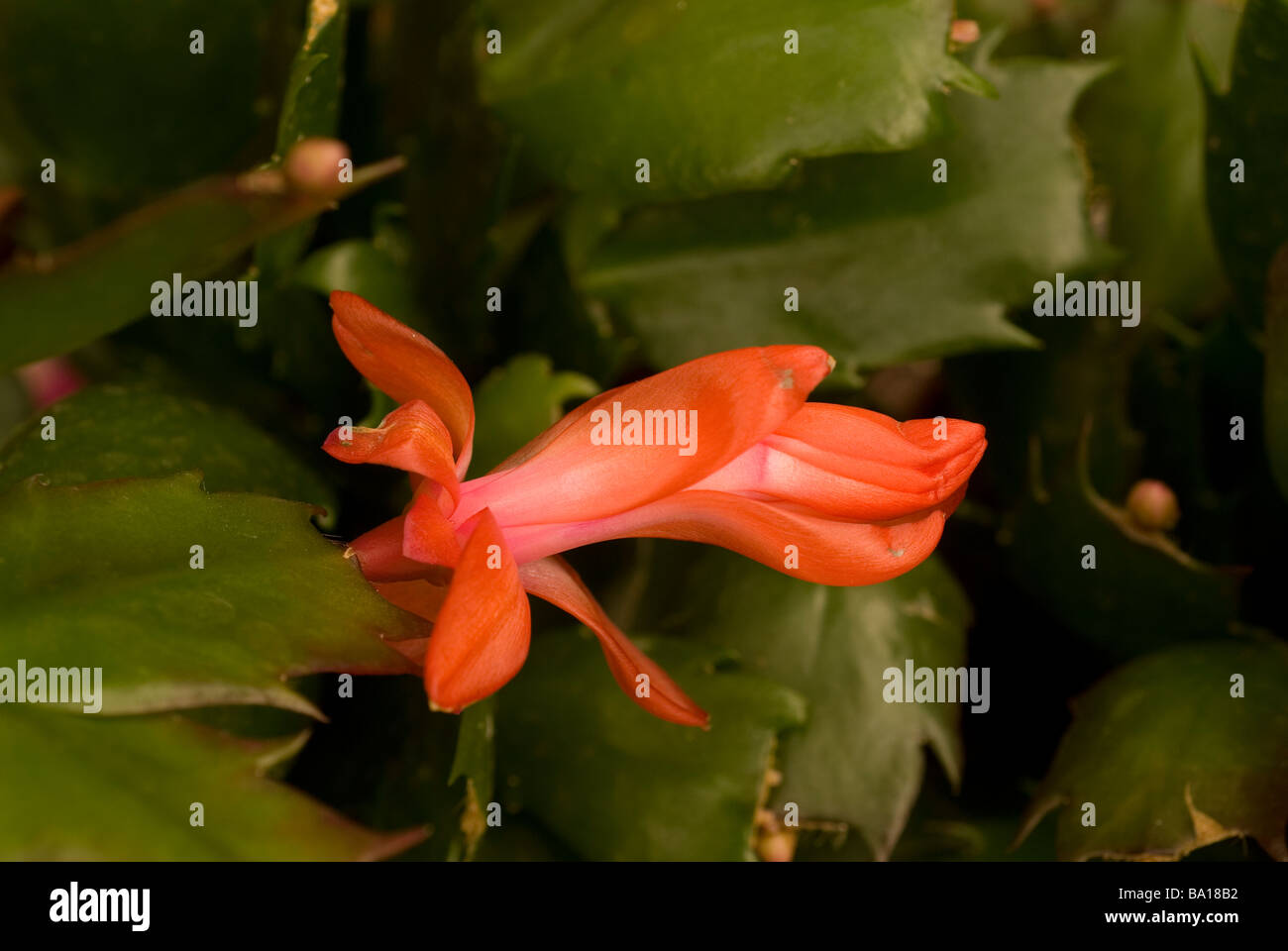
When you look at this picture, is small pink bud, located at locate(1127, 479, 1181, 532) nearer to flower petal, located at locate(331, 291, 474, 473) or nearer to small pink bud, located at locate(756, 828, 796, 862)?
small pink bud, located at locate(756, 828, 796, 862)

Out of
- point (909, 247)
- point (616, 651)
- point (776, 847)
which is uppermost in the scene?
point (909, 247)

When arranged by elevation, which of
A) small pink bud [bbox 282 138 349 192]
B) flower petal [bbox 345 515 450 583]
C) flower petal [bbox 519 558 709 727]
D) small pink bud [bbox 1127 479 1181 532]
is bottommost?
flower petal [bbox 519 558 709 727]

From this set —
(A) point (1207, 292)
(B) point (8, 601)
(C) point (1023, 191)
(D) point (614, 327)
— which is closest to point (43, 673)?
(B) point (8, 601)

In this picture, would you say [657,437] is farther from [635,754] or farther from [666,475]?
[635,754]

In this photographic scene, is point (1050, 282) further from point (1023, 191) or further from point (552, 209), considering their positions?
point (552, 209)

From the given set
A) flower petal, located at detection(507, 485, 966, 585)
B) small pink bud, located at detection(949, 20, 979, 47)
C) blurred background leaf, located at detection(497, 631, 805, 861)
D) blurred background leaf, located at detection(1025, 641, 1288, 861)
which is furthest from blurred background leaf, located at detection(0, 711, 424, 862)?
small pink bud, located at detection(949, 20, 979, 47)

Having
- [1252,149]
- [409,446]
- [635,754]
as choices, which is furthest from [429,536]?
[1252,149]

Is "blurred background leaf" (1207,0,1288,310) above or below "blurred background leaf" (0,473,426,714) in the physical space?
above
